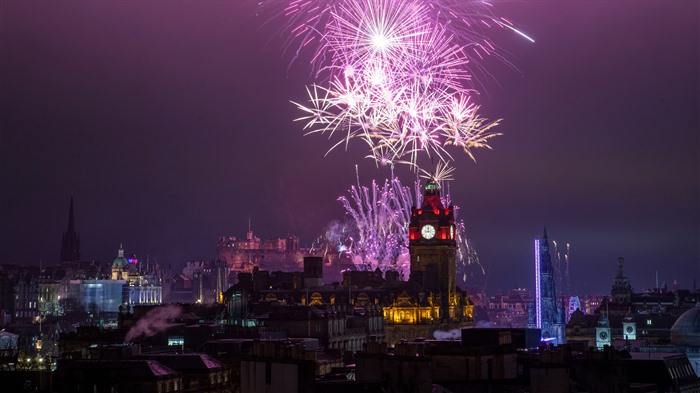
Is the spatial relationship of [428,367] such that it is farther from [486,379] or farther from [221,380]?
[221,380]

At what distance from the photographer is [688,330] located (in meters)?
161

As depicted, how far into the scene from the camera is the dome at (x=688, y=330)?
158875 millimetres

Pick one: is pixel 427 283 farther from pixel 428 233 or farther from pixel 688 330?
pixel 688 330

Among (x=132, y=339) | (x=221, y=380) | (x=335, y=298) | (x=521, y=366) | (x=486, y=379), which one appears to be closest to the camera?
(x=486, y=379)

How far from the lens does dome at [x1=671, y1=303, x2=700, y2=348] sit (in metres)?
159

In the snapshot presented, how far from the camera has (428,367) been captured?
58094 mm

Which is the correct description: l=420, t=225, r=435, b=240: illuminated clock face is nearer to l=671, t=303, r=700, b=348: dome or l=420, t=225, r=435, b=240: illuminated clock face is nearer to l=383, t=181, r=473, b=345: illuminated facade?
l=383, t=181, r=473, b=345: illuminated facade

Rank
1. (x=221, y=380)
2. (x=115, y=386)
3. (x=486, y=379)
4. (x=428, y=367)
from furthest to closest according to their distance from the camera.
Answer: (x=221, y=380)
(x=115, y=386)
(x=486, y=379)
(x=428, y=367)

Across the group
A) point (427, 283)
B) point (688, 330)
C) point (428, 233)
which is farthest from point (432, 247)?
point (688, 330)

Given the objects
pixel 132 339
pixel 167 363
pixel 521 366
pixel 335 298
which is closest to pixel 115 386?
pixel 167 363

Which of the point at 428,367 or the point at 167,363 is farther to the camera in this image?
the point at 167,363

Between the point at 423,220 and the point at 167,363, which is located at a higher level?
the point at 423,220

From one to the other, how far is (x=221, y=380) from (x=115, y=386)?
48.4ft

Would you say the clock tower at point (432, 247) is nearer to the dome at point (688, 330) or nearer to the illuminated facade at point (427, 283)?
the illuminated facade at point (427, 283)
